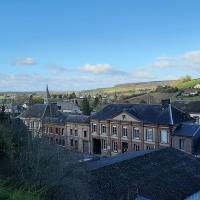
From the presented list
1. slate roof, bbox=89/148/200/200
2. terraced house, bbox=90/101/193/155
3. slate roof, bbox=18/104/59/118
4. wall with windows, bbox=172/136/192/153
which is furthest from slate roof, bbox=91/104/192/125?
slate roof, bbox=89/148/200/200

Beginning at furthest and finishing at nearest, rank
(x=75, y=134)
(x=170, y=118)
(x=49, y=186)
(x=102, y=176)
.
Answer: (x=75, y=134) → (x=170, y=118) → (x=102, y=176) → (x=49, y=186)

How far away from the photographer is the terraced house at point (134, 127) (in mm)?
39531

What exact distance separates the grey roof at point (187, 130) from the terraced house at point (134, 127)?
313 mm

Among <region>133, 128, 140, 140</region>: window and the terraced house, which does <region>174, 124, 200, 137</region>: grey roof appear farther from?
<region>133, 128, 140, 140</region>: window

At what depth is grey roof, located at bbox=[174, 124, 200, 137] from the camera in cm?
3633

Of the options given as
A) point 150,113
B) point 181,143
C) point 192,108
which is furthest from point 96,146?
point 192,108

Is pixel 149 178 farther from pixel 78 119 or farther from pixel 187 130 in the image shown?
pixel 78 119

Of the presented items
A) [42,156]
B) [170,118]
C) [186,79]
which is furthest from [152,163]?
[186,79]

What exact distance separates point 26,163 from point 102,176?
7.76 m

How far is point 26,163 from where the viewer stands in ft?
42.9

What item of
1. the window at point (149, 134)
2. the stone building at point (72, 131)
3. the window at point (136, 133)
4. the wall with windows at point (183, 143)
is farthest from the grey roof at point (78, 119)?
the wall with windows at point (183, 143)

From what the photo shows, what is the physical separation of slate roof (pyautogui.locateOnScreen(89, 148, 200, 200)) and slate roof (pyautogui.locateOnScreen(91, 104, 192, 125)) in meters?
15.1

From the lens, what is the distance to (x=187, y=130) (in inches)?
1464

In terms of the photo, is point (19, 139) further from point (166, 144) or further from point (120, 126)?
point (120, 126)
